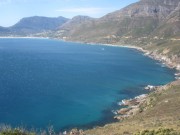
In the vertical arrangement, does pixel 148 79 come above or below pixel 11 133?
below

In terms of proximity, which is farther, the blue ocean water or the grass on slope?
the blue ocean water

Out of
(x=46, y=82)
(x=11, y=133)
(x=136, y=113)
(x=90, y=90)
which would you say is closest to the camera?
(x=11, y=133)

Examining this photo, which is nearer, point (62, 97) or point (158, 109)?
point (158, 109)

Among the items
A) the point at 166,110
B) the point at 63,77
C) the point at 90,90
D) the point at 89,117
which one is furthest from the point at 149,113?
the point at 63,77

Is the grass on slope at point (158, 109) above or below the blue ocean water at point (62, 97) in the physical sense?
above

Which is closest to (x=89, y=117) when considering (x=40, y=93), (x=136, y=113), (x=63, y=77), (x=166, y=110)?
(x=136, y=113)

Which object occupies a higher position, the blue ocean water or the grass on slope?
the grass on slope

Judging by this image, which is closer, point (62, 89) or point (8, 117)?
point (8, 117)

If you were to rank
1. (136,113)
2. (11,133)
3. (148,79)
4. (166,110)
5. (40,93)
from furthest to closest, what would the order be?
(148,79), (40,93), (136,113), (166,110), (11,133)

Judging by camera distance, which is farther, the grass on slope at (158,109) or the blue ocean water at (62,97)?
the blue ocean water at (62,97)

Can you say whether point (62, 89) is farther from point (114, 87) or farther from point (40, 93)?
point (114, 87)

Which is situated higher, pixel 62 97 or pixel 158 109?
pixel 158 109
